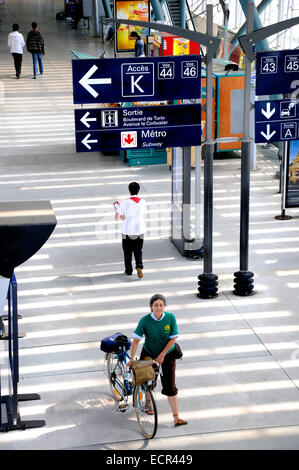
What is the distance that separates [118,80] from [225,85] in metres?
7.73

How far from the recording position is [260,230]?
13.5 meters

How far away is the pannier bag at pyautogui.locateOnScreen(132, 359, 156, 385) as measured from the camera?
24.3 feet

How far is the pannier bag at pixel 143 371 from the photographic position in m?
7.41

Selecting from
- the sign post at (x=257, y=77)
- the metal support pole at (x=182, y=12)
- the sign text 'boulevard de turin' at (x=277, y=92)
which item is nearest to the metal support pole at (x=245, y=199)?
the sign post at (x=257, y=77)

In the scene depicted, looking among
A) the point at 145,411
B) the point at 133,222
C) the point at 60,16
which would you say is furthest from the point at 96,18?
→ the point at 145,411

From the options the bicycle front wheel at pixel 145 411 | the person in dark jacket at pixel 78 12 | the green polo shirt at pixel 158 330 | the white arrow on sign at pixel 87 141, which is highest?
the person in dark jacket at pixel 78 12

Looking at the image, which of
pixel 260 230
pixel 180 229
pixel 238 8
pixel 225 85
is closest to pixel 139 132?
pixel 180 229

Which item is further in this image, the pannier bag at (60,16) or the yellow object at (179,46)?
the pannier bag at (60,16)

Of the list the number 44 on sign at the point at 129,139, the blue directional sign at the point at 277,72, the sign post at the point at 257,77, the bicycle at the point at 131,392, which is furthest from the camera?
the number 44 on sign at the point at 129,139

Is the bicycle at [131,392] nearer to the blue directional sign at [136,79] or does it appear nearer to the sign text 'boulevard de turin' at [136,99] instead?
the sign text 'boulevard de turin' at [136,99]

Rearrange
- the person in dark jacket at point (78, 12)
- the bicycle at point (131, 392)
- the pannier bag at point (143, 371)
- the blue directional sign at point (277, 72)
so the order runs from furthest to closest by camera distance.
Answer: the person in dark jacket at point (78, 12), the blue directional sign at point (277, 72), the bicycle at point (131, 392), the pannier bag at point (143, 371)

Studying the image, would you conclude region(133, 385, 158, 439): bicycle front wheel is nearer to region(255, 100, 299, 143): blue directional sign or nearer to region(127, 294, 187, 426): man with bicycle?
region(127, 294, 187, 426): man with bicycle

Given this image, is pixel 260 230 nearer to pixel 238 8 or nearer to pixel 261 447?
pixel 261 447
